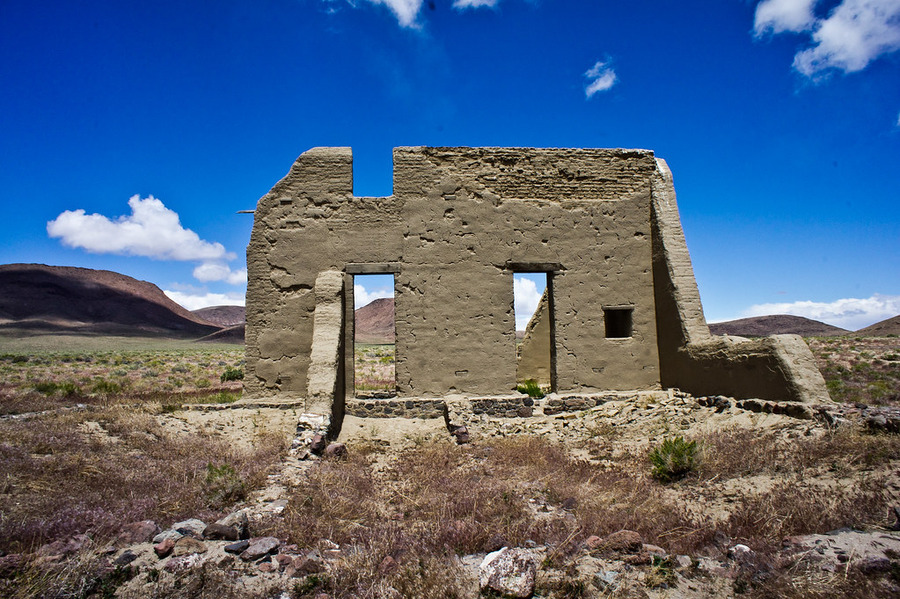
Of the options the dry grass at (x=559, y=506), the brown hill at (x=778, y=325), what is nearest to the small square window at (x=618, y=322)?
the dry grass at (x=559, y=506)

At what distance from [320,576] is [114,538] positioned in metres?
1.43

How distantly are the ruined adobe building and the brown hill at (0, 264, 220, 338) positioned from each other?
63.0m

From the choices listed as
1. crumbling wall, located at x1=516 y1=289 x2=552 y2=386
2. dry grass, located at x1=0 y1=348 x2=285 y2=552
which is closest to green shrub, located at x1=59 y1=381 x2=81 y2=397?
dry grass, located at x1=0 y1=348 x2=285 y2=552

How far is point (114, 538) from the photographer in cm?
345

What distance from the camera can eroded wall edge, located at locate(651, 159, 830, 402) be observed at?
693 cm

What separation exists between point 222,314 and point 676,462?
11499cm

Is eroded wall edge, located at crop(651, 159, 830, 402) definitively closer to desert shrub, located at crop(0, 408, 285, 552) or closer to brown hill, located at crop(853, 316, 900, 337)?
desert shrub, located at crop(0, 408, 285, 552)

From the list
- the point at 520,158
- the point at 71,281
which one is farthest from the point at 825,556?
the point at 71,281

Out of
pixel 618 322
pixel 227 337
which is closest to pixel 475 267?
pixel 618 322

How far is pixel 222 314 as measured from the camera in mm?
109000

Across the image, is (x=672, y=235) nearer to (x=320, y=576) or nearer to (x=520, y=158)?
(x=520, y=158)

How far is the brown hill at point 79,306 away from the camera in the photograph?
62.0 meters

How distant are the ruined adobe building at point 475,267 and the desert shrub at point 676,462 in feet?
11.4

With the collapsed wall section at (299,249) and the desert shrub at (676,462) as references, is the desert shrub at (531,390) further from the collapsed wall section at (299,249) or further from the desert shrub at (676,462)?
the desert shrub at (676,462)
